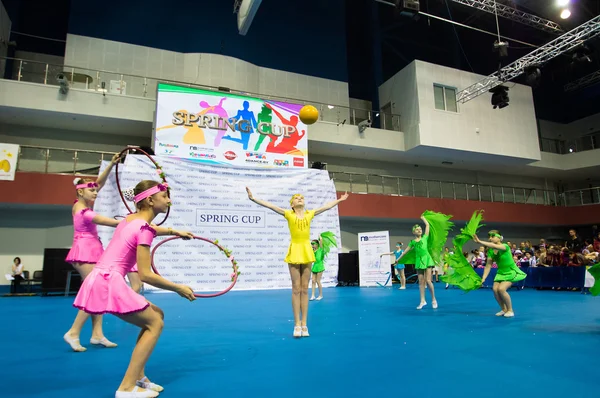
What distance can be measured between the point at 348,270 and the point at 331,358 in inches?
597

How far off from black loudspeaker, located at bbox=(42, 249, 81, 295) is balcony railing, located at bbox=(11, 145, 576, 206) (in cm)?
411

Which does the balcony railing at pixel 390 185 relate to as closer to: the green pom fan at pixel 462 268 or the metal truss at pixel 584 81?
the metal truss at pixel 584 81

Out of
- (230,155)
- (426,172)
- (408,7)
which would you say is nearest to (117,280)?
(230,155)

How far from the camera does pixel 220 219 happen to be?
14.1 m

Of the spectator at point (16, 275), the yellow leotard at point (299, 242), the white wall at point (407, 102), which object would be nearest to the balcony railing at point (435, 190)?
the white wall at point (407, 102)

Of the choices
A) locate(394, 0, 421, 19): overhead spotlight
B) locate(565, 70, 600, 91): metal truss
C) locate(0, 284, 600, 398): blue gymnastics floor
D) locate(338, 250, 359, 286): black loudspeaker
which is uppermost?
locate(565, 70, 600, 91): metal truss

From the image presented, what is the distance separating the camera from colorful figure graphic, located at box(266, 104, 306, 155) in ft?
56.3

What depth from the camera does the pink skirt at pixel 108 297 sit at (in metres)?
2.83

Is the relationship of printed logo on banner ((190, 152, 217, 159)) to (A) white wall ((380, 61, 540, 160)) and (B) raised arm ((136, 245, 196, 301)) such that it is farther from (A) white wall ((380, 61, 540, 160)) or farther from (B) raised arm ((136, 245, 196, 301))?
(B) raised arm ((136, 245, 196, 301))

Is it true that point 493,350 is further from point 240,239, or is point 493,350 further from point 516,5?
point 516,5

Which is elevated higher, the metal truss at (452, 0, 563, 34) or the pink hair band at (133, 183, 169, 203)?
the metal truss at (452, 0, 563, 34)

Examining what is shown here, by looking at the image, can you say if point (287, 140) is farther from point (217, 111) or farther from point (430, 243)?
point (430, 243)

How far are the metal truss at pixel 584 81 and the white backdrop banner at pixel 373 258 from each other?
18622 millimetres

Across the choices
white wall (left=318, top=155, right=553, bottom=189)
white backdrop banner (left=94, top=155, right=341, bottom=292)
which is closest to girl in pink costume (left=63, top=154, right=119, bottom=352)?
white backdrop banner (left=94, top=155, right=341, bottom=292)
